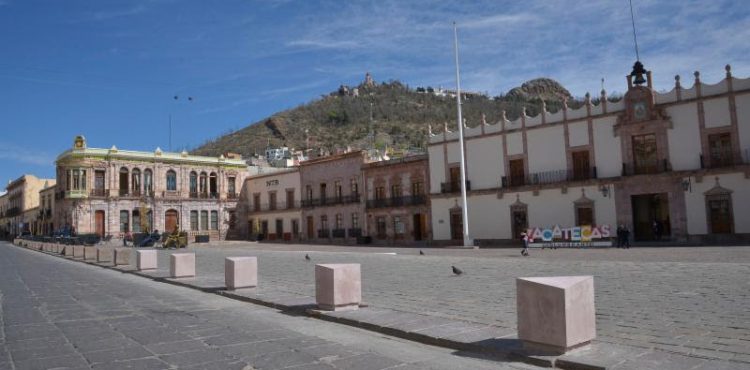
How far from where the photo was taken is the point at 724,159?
2709cm

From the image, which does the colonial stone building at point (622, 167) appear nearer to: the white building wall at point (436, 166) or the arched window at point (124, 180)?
the white building wall at point (436, 166)

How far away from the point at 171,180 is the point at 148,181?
2.24m

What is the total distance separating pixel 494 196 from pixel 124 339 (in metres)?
29.7

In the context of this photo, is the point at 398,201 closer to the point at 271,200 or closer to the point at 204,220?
→ the point at 271,200

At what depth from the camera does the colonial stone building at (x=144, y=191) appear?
161 feet

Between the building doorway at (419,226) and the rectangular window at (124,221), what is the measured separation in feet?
92.2

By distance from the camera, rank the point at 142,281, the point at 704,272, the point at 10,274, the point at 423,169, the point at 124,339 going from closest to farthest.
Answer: the point at 124,339 → the point at 704,272 → the point at 142,281 → the point at 10,274 → the point at 423,169

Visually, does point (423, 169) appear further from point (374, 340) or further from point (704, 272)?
point (374, 340)

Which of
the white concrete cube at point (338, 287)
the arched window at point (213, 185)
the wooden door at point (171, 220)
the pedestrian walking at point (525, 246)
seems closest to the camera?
the white concrete cube at point (338, 287)

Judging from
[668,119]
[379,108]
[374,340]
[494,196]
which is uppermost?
[379,108]

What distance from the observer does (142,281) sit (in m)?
14.9

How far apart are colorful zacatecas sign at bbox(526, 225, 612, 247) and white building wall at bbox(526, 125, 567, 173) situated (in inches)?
188

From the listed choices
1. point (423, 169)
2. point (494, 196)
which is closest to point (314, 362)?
point (494, 196)

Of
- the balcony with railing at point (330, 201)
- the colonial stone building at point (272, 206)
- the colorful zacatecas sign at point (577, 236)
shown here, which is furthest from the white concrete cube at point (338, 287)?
the colonial stone building at point (272, 206)
